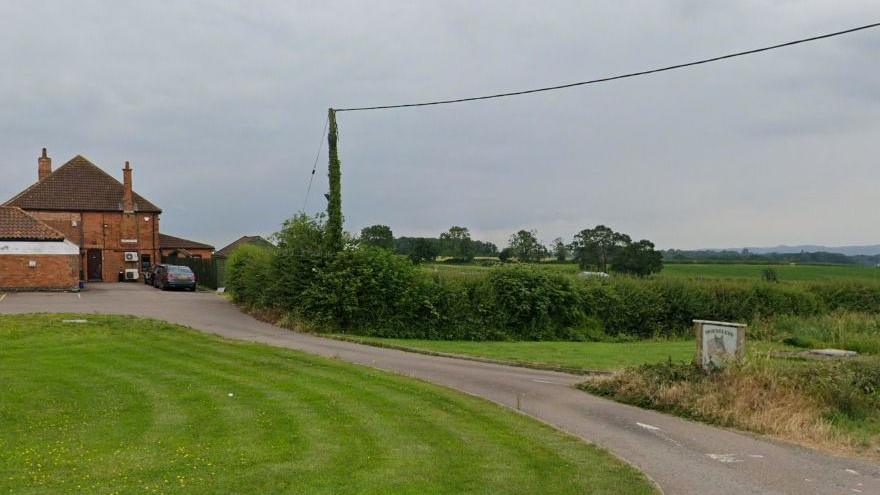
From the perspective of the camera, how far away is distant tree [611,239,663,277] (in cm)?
5903

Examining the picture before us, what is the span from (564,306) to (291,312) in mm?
10956

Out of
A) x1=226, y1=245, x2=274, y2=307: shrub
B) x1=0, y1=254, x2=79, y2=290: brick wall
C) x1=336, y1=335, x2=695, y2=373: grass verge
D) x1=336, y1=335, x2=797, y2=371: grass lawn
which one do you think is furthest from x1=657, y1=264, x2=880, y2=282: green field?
x1=0, y1=254, x2=79, y2=290: brick wall

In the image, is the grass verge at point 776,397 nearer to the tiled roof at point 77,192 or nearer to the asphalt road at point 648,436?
the asphalt road at point 648,436

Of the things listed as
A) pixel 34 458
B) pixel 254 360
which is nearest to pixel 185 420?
pixel 34 458

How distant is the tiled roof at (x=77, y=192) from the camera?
165 ft

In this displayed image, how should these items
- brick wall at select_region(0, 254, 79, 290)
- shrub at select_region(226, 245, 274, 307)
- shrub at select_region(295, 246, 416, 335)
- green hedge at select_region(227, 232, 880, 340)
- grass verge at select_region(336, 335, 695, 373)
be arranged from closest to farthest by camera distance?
grass verge at select_region(336, 335, 695, 373) < shrub at select_region(295, 246, 416, 335) < green hedge at select_region(227, 232, 880, 340) < shrub at select_region(226, 245, 274, 307) < brick wall at select_region(0, 254, 79, 290)

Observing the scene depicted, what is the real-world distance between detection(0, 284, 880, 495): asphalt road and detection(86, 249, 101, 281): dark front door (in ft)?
111

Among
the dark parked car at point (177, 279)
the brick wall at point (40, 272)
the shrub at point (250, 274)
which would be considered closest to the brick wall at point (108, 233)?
the dark parked car at point (177, 279)

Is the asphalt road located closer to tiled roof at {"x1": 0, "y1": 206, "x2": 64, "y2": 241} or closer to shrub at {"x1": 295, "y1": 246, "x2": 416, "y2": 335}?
shrub at {"x1": 295, "y1": 246, "x2": 416, "y2": 335}

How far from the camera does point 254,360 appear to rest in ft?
50.5

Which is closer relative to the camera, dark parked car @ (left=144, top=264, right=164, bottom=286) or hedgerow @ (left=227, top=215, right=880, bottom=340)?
hedgerow @ (left=227, top=215, right=880, bottom=340)

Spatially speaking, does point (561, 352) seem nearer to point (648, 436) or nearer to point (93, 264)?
point (648, 436)

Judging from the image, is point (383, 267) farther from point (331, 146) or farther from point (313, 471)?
point (313, 471)

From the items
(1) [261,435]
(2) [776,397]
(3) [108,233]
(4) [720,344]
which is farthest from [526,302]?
(3) [108,233]
